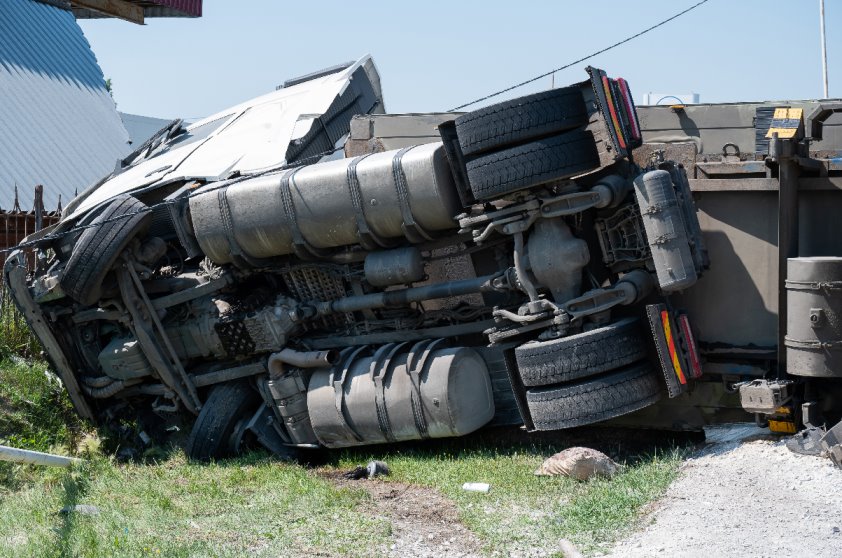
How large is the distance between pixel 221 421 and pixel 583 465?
11.9 feet

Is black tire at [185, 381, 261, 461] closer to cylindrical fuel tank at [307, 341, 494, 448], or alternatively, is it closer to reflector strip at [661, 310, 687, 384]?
cylindrical fuel tank at [307, 341, 494, 448]

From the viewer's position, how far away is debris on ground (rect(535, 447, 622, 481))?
6.94 metres

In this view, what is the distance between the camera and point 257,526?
6703 mm

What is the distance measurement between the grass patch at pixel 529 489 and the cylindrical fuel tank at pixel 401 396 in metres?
0.24

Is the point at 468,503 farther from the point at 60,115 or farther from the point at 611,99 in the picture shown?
the point at 60,115

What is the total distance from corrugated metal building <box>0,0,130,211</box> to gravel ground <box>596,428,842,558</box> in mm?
13884

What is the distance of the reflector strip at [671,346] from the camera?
287 inches

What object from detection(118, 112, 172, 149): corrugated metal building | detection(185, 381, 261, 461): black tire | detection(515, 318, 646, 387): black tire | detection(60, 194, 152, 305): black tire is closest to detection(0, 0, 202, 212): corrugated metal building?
detection(118, 112, 172, 149): corrugated metal building

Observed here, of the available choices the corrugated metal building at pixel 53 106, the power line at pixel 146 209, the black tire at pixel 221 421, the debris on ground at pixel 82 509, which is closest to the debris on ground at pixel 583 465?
the debris on ground at pixel 82 509

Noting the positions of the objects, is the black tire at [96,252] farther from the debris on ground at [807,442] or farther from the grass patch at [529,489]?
the debris on ground at [807,442]

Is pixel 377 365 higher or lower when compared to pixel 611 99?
lower

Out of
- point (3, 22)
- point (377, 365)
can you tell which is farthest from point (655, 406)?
point (3, 22)

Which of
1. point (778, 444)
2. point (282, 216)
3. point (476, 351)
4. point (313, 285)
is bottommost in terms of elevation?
point (778, 444)

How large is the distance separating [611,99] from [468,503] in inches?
114
